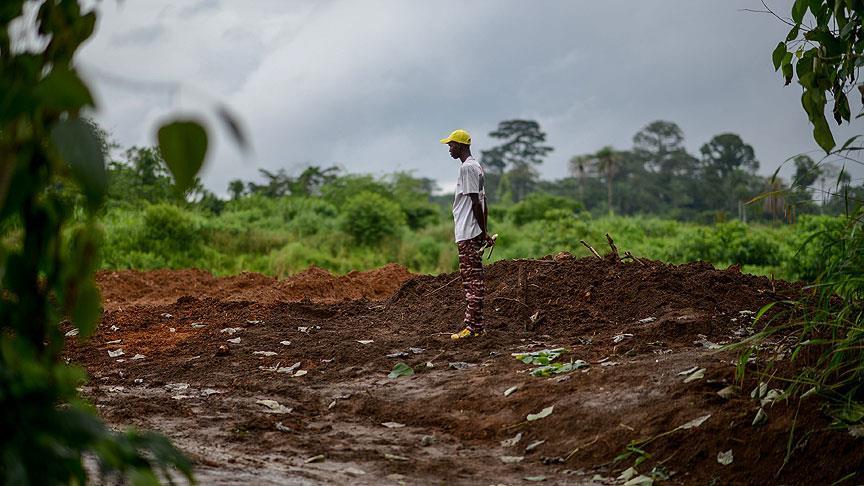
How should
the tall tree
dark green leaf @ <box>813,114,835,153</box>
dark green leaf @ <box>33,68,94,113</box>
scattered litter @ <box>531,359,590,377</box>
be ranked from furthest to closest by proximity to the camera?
the tall tree → scattered litter @ <box>531,359,590,377</box> → dark green leaf @ <box>813,114,835,153</box> → dark green leaf @ <box>33,68,94,113</box>

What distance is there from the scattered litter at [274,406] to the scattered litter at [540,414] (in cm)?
178

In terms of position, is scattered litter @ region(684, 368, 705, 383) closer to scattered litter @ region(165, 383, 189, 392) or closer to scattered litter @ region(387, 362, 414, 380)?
scattered litter @ region(387, 362, 414, 380)

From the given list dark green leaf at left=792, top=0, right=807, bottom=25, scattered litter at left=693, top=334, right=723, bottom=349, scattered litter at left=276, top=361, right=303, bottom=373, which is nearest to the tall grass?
dark green leaf at left=792, top=0, right=807, bottom=25

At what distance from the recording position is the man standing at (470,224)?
27.0 feet

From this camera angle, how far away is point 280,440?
5.46m

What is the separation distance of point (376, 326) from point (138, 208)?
51.5 ft

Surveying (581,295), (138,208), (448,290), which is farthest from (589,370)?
(138,208)

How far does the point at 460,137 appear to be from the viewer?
8469 millimetres

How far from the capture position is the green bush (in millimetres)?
22656

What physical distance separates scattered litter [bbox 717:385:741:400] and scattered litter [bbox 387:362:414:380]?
2.94 metres

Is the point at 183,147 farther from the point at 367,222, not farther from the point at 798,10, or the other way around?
the point at 367,222

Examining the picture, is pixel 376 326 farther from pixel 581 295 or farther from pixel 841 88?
pixel 841 88

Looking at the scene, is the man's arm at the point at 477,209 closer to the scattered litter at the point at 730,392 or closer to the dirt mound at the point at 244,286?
the scattered litter at the point at 730,392

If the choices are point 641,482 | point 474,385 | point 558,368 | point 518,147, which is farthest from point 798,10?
point 518,147
